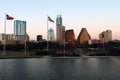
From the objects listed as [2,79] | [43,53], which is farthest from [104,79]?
[43,53]

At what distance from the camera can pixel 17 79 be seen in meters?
24.2

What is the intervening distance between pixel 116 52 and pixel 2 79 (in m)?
68.4

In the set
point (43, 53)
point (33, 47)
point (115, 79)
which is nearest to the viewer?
point (115, 79)

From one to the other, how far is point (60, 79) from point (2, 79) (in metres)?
4.89

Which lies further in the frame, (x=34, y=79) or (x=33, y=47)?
(x=33, y=47)

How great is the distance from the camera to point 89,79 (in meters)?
23.9

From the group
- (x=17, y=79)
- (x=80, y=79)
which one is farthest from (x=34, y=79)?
(x=80, y=79)

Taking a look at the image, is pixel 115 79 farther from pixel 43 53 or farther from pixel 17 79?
pixel 43 53

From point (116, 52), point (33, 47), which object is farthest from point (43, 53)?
point (33, 47)

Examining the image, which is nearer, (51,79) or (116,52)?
(51,79)

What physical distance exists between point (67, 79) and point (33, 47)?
133740 millimetres

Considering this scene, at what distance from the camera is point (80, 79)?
77.9 ft

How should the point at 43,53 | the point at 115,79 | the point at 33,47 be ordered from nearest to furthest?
the point at 115,79
the point at 43,53
the point at 33,47

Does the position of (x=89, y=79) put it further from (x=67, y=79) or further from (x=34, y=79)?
(x=34, y=79)
